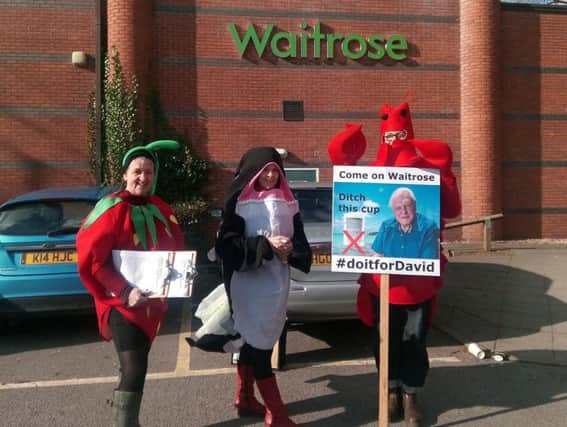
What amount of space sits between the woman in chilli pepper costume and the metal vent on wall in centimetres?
856

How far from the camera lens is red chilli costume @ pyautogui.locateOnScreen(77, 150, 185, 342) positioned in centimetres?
291

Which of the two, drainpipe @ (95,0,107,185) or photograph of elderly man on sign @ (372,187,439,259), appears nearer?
photograph of elderly man on sign @ (372,187,439,259)

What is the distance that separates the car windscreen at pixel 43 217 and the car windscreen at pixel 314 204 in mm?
2155

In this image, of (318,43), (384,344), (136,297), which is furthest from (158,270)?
(318,43)

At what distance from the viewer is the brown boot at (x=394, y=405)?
3.67 meters

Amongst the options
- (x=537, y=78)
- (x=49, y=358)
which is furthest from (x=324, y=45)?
(x=49, y=358)

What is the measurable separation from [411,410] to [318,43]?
366 inches

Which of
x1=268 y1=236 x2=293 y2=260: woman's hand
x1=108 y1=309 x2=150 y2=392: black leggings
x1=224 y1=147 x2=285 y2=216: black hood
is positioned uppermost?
x1=224 y1=147 x2=285 y2=216: black hood

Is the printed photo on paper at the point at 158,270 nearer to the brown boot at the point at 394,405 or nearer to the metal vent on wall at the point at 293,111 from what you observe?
the brown boot at the point at 394,405

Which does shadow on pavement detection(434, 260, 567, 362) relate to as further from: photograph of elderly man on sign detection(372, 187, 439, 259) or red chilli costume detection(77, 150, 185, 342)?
red chilli costume detection(77, 150, 185, 342)

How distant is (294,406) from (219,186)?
7911mm

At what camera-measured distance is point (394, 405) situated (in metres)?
3.69

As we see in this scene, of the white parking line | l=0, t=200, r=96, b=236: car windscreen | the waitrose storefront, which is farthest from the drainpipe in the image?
the white parking line

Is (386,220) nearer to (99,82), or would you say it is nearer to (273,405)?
(273,405)
